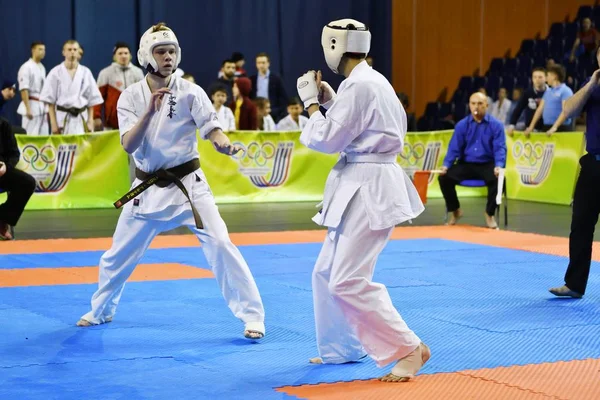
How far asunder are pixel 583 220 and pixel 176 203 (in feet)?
8.99

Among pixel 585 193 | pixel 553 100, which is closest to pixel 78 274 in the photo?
pixel 585 193

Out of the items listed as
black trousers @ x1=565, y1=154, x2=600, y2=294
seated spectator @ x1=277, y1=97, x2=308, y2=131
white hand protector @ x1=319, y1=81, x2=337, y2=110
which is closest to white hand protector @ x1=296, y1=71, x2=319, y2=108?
white hand protector @ x1=319, y1=81, x2=337, y2=110

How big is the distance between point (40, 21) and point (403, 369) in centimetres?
1374

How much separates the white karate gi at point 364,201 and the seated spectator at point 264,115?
10059mm

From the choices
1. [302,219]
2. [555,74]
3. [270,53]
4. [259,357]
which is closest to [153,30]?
[259,357]

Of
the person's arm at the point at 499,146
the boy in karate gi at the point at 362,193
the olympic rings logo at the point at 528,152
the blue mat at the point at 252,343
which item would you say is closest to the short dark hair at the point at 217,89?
the person's arm at the point at 499,146

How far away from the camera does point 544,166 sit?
43.9 ft

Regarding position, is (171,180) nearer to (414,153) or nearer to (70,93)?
(70,93)

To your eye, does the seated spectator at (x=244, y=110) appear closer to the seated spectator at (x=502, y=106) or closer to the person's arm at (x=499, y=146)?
the person's arm at (x=499, y=146)

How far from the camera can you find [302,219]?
1143cm

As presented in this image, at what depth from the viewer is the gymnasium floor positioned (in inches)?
164

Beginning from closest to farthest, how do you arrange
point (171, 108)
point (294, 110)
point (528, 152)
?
point (171, 108)
point (528, 152)
point (294, 110)

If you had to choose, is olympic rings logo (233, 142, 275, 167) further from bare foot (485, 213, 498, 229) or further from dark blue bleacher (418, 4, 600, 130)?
dark blue bleacher (418, 4, 600, 130)

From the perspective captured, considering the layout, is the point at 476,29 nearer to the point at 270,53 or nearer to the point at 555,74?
the point at 270,53
